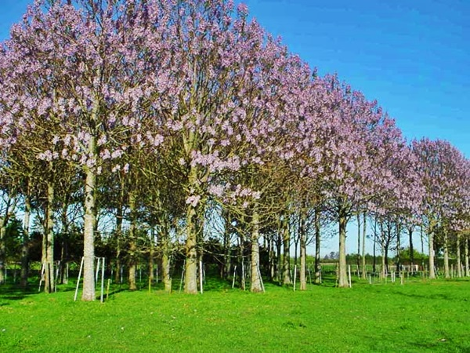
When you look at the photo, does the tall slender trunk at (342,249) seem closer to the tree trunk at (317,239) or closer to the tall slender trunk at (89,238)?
the tree trunk at (317,239)

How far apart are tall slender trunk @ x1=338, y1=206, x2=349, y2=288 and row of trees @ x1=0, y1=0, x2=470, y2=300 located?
2728mm

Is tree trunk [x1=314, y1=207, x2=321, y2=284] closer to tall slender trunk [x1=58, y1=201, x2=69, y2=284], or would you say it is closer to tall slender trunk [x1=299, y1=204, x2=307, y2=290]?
tall slender trunk [x1=299, y1=204, x2=307, y2=290]

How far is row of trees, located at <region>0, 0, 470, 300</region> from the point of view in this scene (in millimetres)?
22281

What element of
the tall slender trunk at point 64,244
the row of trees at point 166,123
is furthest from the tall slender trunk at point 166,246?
the tall slender trunk at point 64,244

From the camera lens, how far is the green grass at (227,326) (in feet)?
40.1

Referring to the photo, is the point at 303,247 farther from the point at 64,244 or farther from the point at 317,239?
the point at 64,244

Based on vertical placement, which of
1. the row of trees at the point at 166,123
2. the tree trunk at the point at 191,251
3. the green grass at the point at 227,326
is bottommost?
the green grass at the point at 227,326

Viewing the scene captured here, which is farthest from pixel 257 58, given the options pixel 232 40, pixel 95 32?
pixel 95 32

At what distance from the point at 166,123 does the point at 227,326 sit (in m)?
11.6

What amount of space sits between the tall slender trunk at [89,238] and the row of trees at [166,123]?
48 mm

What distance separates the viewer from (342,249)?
1499 inches

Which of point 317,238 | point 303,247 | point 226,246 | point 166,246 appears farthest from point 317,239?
point 166,246

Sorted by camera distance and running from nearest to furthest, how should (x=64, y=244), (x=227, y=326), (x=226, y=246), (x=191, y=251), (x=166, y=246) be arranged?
1. (x=227, y=326)
2. (x=191, y=251)
3. (x=166, y=246)
4. (x=64, y=244)
5. (x=226, y=246)

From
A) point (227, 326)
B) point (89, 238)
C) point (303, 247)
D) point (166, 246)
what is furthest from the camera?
point (303, 247)
